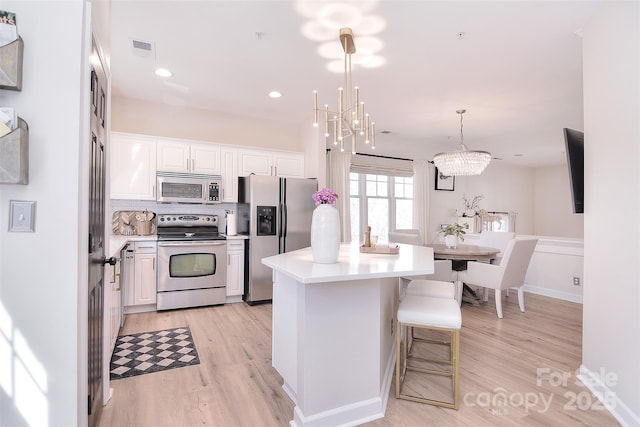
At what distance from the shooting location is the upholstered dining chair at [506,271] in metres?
3.69

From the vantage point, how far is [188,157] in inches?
163

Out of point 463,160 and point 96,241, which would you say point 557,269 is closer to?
point 463,160

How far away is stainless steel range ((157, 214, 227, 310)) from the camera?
3.77 metres

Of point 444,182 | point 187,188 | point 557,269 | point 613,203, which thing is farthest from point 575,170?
point 444,182

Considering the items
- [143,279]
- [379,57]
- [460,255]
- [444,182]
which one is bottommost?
[143,279]

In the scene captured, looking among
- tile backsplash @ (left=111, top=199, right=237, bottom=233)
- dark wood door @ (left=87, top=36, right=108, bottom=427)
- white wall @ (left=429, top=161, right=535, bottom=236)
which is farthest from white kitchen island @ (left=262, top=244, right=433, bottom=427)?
white wall @ (left=429, top=161, right=535, bottom=236)

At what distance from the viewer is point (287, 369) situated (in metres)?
1.93

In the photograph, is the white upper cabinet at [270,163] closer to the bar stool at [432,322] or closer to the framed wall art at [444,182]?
the bar stool at [432,322]

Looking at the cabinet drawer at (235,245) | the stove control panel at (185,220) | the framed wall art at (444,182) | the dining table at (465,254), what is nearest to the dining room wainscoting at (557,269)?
the dining table at (465,254)

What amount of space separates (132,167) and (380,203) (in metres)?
4.13

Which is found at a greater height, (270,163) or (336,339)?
(270,163)

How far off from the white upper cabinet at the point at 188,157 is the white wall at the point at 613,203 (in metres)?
3.87

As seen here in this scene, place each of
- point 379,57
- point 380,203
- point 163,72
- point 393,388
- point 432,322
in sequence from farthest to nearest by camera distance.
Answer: point 380,203 < point 163,72 < point 379,57 < point 393,388 < point 432,322

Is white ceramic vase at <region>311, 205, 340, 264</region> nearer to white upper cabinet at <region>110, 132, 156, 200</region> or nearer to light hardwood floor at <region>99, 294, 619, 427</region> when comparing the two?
light hardwood floor at <region>99, 294, 619, 427</region>
